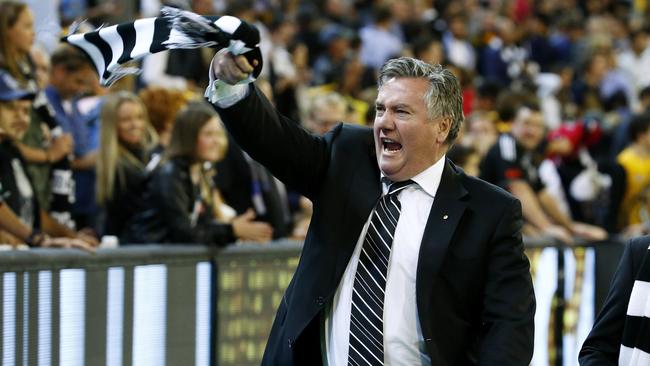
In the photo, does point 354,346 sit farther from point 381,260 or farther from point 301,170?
point 301,170

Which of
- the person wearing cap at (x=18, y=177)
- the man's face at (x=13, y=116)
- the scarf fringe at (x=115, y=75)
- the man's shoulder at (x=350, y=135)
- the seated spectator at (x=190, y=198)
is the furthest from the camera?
the seated spectator at (x=190, y=198)

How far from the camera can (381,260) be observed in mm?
4312

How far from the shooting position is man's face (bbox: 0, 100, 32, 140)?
6.54 meters

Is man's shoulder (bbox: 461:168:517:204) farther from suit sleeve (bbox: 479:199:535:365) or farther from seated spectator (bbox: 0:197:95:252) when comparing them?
seated spectator (bbox: 0:197:95:252)

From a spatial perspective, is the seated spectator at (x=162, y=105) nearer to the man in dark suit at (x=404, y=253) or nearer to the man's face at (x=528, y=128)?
the man's face at (x=528, y=128)

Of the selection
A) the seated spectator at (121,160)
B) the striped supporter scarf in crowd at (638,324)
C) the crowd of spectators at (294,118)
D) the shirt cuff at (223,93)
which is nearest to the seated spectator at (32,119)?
the crowd of spectators at (294,118)

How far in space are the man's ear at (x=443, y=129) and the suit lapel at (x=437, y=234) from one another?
0.14 metres

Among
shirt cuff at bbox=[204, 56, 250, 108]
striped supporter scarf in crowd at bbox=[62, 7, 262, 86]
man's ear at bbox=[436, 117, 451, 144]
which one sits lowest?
man's ear at bbox=[436, 117, 451, 144]

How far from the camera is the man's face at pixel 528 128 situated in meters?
A: 9.55

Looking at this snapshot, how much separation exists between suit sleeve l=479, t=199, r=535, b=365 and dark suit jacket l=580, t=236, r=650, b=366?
0.25 metres

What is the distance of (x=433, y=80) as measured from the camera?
14.2ft

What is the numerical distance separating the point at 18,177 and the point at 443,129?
2.90 metres

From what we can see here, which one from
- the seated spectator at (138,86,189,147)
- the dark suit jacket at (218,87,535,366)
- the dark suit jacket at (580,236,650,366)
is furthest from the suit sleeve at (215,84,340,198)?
the seated spectator at (138,86,189,147)

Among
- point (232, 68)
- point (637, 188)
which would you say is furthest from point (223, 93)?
point (637, 188)
